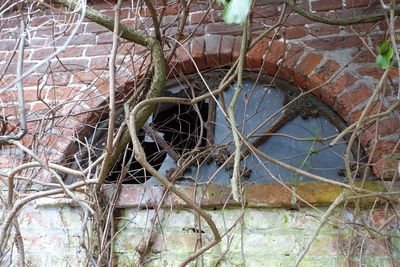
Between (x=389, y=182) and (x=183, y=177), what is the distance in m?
0.92

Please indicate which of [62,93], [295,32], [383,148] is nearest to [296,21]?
[295,32]

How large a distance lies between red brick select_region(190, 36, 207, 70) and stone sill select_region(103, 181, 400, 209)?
2.44 feet

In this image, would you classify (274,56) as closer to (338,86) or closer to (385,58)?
(338,86)

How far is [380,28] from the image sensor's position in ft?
7.59

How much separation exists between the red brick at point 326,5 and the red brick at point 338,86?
1.45ft

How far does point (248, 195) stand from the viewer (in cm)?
199

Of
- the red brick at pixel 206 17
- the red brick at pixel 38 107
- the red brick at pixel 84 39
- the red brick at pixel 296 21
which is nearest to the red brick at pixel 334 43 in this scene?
the red brick at pixel 296 21

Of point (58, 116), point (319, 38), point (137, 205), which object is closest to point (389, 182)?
point (319, 38)

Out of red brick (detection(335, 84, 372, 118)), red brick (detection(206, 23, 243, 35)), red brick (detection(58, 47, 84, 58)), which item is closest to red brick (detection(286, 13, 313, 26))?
red brick (detection(206, 23, 243, 35))

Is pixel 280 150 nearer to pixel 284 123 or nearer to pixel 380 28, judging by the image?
pixel 284 123

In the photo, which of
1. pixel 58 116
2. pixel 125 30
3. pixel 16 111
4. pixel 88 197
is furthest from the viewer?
pixel 16 111

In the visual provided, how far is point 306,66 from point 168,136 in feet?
2.55

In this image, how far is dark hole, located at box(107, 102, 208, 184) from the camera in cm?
234

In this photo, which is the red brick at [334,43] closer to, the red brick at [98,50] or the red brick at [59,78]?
the red brick at [98,50]
